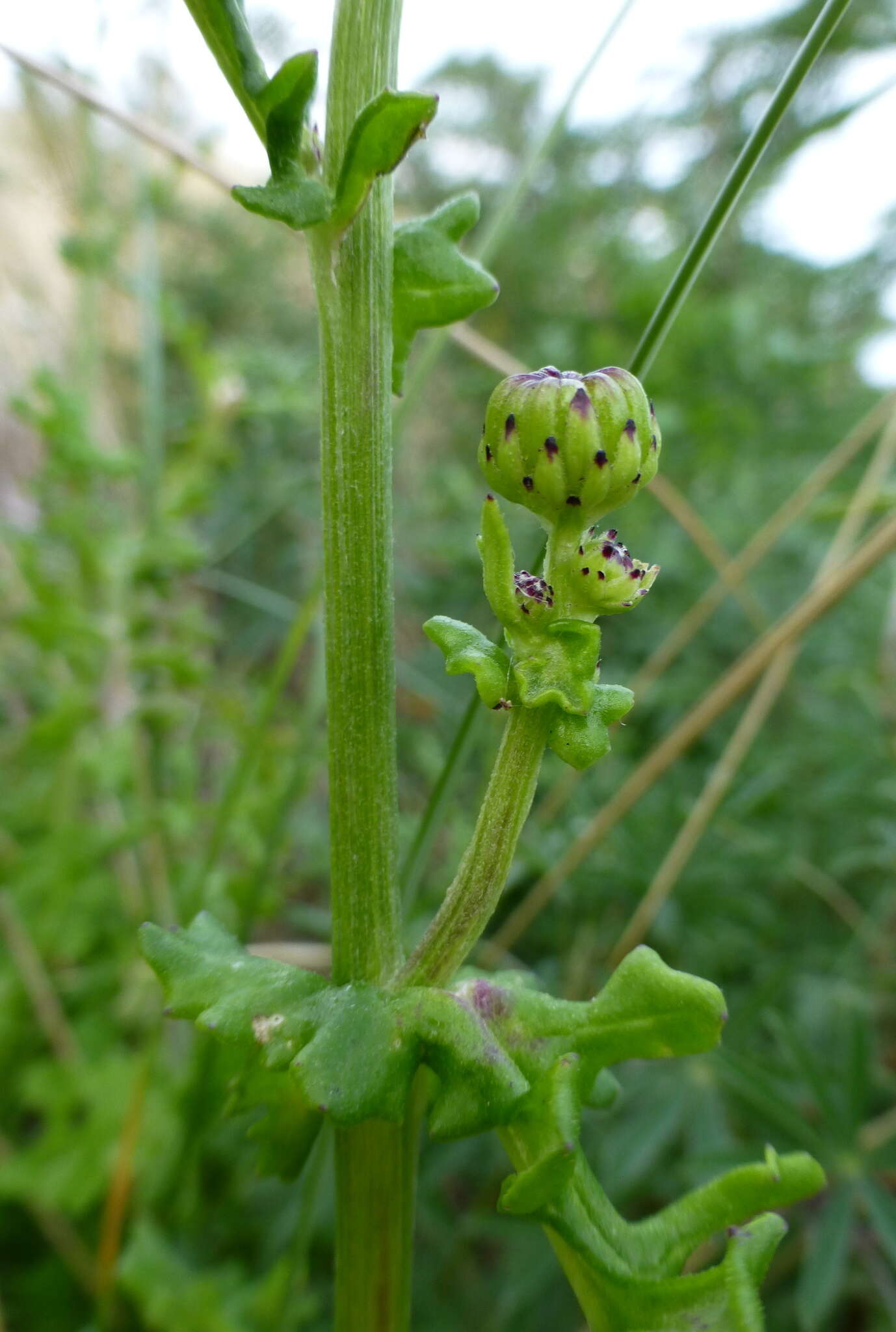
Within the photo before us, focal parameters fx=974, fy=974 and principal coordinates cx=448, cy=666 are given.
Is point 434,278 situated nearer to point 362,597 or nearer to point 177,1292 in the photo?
point 362,597

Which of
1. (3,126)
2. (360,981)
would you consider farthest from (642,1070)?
(3,126)

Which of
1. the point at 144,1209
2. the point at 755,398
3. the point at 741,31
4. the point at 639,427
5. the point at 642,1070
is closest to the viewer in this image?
the point at 639,427

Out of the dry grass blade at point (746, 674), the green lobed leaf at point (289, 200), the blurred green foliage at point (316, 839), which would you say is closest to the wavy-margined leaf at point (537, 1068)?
the blurred green foliage at point (316, 839)

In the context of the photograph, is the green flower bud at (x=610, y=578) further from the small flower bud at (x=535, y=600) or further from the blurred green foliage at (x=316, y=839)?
the blurred green foliage at (x=316, y=839)

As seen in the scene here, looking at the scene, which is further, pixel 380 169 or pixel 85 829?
pixel 85 829

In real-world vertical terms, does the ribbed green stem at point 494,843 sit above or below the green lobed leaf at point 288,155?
below

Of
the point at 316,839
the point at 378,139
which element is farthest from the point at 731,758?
the point at 378,139

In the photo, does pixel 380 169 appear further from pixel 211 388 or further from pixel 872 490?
pixel 211 388

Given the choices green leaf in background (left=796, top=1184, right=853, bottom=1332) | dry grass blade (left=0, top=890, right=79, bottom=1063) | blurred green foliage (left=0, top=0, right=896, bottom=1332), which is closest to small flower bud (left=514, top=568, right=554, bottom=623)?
blurred green foliage (left=0, top=0, right=896, bottom=1332)
